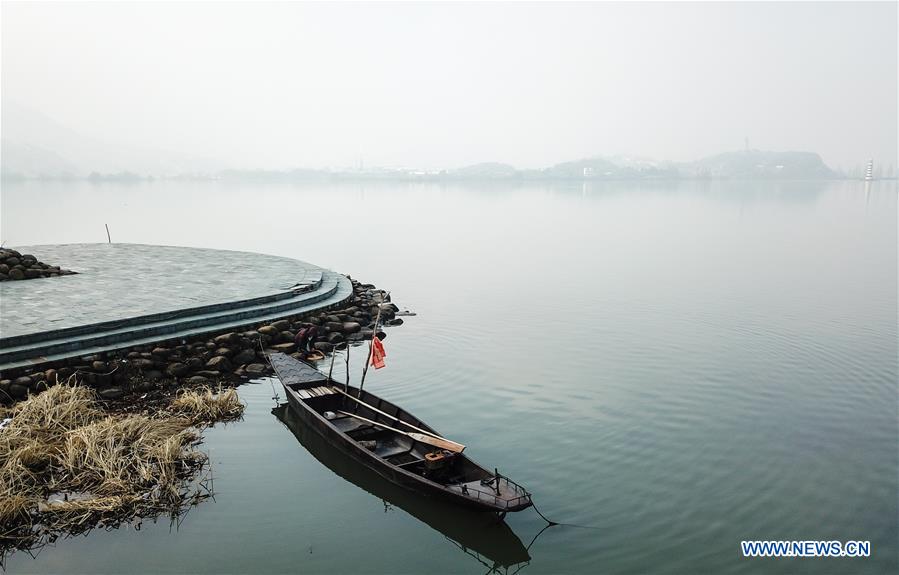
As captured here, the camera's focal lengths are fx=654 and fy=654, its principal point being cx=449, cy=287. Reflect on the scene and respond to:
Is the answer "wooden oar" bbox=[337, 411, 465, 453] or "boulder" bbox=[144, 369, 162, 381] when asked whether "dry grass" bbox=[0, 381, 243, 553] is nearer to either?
"boulder" bbox=[144, 369, 162, 381]

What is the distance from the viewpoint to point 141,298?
19312 mm

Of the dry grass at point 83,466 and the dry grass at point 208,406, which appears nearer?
the dry grass at point 83,466

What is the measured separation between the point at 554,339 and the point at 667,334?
3983 mm

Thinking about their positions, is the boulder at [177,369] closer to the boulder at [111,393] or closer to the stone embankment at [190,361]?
the stone embankment at [190,361]

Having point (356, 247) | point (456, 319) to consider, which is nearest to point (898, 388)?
point (456, 319)

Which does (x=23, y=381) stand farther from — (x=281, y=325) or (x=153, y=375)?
(x=281, y=325)

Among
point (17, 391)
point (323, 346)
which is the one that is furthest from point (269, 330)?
point (17, 391)

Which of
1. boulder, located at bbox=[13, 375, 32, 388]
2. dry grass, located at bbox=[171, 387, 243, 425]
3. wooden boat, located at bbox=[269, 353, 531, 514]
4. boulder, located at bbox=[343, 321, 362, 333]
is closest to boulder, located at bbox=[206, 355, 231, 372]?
dry grass, located at bbox=[171, 387, 243, 425]

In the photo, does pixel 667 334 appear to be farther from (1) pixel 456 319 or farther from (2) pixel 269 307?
(2) pixel 269 307

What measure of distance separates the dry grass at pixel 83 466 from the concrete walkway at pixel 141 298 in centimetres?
227

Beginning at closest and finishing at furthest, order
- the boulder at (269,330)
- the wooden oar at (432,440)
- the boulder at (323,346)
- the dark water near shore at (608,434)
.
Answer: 1. the dark water near shore at (608,434)
2. the wooden oar at (432,440)
3. the boulder at (269,330)
4. the boulder at (323,346)

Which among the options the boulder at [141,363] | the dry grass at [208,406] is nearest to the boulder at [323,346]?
the dry grass at [208,406]

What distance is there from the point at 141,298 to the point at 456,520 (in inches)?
510

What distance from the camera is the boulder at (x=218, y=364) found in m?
17.0
